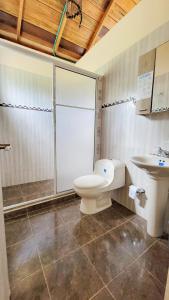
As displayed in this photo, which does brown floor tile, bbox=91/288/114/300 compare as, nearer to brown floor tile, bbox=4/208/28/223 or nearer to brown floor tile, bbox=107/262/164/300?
brown floor tile, bbox=107/262/164/300

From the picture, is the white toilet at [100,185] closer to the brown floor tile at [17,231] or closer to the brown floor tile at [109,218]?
the brown floor tile at [109,218]

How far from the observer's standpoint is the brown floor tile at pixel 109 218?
157 cm

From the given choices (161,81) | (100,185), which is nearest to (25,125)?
(100,185)

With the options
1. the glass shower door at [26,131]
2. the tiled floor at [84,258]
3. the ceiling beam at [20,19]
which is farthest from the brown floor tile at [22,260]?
the ceiling beam at [20,19]

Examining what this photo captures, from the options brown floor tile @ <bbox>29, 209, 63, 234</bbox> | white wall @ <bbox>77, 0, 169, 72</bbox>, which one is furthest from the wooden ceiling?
brown floor tile @ <bbox>29, 209, 63, 234</bbox>

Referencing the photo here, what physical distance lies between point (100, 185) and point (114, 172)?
0.29 meters

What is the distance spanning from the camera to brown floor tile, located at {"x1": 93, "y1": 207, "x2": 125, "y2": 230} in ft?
5.16

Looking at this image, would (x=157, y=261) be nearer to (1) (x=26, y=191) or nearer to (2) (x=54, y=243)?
(2) (x=54, y=243)

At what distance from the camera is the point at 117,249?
4.07 ft

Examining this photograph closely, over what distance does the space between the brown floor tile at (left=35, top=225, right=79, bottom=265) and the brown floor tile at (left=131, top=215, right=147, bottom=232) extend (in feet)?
2.51

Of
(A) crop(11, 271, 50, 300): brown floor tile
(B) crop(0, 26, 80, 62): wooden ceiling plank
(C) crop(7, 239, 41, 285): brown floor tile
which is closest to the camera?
(A) crop(11, 271, 50, 300): brown floor tile

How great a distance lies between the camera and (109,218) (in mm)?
1699

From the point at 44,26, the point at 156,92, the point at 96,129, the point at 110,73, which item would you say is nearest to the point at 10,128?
the point at 96,129

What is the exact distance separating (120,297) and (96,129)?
196 centimetres
